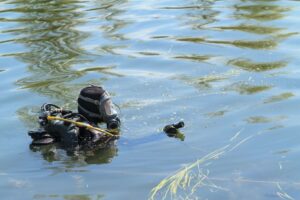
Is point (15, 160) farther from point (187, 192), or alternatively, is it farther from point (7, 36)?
point (7, 36)

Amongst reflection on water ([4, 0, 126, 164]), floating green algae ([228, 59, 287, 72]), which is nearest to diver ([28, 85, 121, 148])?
reflection on water ([4, 0, 126, 164])

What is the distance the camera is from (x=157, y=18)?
11.8 metres

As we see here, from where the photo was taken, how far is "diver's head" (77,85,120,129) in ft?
19.8

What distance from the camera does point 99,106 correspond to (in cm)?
606

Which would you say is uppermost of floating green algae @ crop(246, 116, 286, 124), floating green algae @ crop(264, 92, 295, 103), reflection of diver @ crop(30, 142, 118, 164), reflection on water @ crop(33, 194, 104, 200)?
reflection on water @ crop(33, 194, 104, 200)

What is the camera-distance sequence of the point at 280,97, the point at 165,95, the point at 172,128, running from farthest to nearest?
the point at 165,95 → the point at 280,97 → the point at 172,128

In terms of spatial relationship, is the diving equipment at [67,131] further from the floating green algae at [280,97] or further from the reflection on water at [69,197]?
the floating green algae at [280,97]

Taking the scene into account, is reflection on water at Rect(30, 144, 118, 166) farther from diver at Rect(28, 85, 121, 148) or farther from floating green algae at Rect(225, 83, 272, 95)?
floating green algae at Rect(225, 83, 272, 95)

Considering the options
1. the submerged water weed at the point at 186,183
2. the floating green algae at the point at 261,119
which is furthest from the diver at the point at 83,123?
the floating green algae at the point at 261,119

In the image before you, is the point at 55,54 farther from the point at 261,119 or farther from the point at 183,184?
the point at 183,184

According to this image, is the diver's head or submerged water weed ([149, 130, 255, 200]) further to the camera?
the diver's head

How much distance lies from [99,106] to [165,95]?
1552 millimetres

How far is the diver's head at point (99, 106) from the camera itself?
605 cm

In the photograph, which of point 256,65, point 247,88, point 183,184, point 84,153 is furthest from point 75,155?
point 256,65
